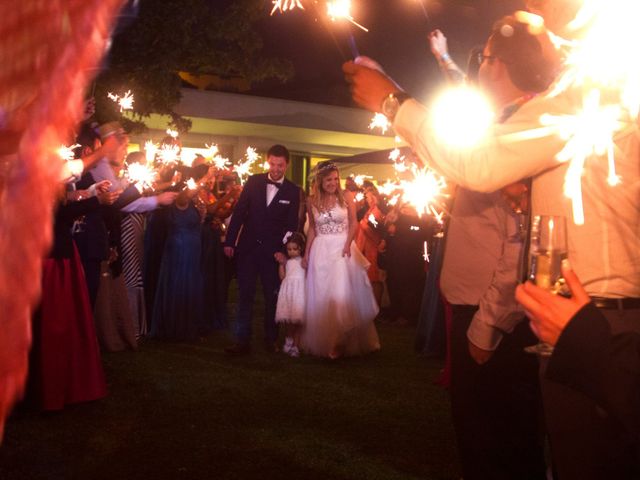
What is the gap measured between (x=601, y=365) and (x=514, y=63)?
1.60 metres

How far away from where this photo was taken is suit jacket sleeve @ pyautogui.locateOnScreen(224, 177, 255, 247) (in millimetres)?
8398

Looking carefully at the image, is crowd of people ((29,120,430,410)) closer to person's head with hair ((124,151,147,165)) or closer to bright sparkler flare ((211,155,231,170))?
person's head with hair ((124,151,147,165))

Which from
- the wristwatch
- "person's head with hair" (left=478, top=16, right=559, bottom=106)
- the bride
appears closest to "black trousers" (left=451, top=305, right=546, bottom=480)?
"person's head with hair" (left=478, top=16, right=559, bottom=106)

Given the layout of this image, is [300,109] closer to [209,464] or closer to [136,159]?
[136,159]

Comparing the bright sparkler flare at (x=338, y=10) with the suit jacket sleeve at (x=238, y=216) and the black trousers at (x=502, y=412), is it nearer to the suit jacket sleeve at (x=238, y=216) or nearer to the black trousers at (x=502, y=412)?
the black trousers at (x=502, y=412)

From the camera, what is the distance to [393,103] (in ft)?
8.52

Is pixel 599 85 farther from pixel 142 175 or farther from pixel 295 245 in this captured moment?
pixel 295 245

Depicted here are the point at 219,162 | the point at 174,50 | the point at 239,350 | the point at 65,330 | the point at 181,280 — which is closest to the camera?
the point at 65,330

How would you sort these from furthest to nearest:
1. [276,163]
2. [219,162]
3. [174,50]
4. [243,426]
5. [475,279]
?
[174,50] < [219,162] < [276,163] < [243,426] < [475,279]

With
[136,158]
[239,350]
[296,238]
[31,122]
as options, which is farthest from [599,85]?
[136,158]

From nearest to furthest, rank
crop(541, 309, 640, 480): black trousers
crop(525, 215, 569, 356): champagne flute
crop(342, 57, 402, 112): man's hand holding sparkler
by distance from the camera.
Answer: crop(525, 215, 569, 356): champagne flute < crop(541, 309, 640, 480): black trousers < crop(342, 57, 402, 112): man's hand holding sparkler

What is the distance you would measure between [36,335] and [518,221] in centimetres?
390

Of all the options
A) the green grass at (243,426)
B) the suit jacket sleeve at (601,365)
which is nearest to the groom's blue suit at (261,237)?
the green grass at (243,426)

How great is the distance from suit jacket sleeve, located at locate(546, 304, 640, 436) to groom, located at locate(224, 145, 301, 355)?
6.92 m
